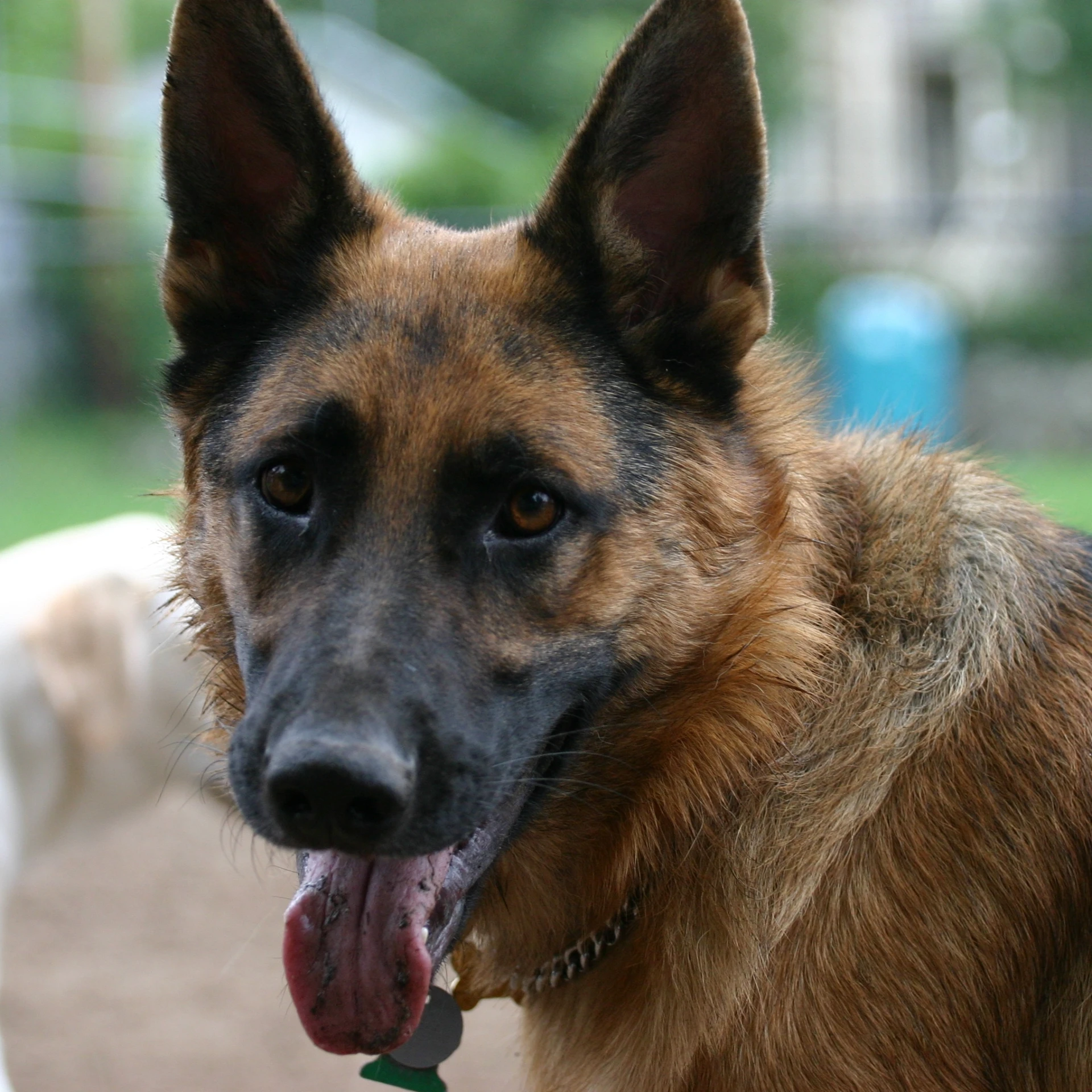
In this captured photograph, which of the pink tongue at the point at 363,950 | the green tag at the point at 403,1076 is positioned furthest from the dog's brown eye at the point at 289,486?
the green tag at the point at 403,1076

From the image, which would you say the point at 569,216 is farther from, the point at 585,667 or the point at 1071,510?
the point at 1071,510

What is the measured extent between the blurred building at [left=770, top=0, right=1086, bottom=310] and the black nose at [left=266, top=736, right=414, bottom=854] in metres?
21.8

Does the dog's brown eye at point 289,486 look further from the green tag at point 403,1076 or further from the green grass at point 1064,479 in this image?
the green grass at point 1064,479

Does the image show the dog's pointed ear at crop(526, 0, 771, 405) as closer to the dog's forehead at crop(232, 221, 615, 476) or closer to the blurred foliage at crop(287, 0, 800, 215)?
the dog's forehead at crop(232, 221, 615, 476)

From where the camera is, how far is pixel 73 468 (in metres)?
16.5

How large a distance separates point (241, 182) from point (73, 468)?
14.5 m

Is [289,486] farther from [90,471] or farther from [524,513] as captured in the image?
[90,471]

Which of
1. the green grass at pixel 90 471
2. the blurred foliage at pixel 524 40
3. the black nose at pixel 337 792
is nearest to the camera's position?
the black nose at pixel 337 792

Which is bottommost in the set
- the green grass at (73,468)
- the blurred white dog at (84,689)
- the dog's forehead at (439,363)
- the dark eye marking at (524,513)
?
the green grass at (73,468)

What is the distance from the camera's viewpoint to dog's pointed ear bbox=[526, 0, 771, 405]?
2658 millimetres

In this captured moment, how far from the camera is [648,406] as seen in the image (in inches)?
112

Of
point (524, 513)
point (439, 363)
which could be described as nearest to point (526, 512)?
point (524, 513)

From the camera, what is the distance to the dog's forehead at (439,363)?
2.62m

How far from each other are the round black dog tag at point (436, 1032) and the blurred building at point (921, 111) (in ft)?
70.2
